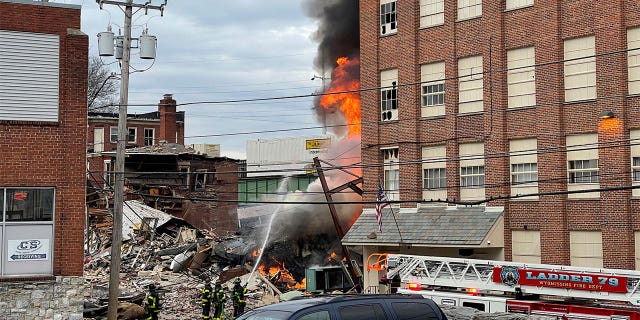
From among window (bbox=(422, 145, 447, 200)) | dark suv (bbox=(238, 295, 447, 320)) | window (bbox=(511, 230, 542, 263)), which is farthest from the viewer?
window (bbox=(422, 145, 447, 200))

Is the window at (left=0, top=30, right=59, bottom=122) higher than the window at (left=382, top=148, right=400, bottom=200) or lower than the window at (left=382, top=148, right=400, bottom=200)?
higher

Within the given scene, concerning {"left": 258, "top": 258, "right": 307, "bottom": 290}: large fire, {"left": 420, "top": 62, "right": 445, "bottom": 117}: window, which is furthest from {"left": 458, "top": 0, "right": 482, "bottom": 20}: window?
{"left": 258, "top": 258, "right": 307, "bottom": 290}: large fire

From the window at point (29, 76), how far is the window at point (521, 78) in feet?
47.2

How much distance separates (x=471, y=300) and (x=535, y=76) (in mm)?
11162

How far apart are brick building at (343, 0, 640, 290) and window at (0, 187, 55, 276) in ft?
40.1

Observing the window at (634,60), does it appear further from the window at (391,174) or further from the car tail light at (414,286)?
the car tail light at (414,286)

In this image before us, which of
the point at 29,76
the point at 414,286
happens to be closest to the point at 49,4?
the point at 29,76

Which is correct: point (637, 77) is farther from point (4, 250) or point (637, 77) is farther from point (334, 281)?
point (4, 250)

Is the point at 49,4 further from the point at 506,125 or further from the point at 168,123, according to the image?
the point at 168,123

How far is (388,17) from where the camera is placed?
32.7m

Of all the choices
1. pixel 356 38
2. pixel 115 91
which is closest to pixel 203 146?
pixel 115 91

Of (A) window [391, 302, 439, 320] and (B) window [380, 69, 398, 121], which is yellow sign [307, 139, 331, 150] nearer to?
(B) window [380, 69, 398, 121]

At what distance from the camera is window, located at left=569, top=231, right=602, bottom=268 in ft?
88.3

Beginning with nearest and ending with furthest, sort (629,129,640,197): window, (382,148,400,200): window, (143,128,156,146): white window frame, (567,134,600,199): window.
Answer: (629,129,640,197): window
(567,134,600,199): window
(382,148,400,200): window
(143,128,156,146): white window frame
